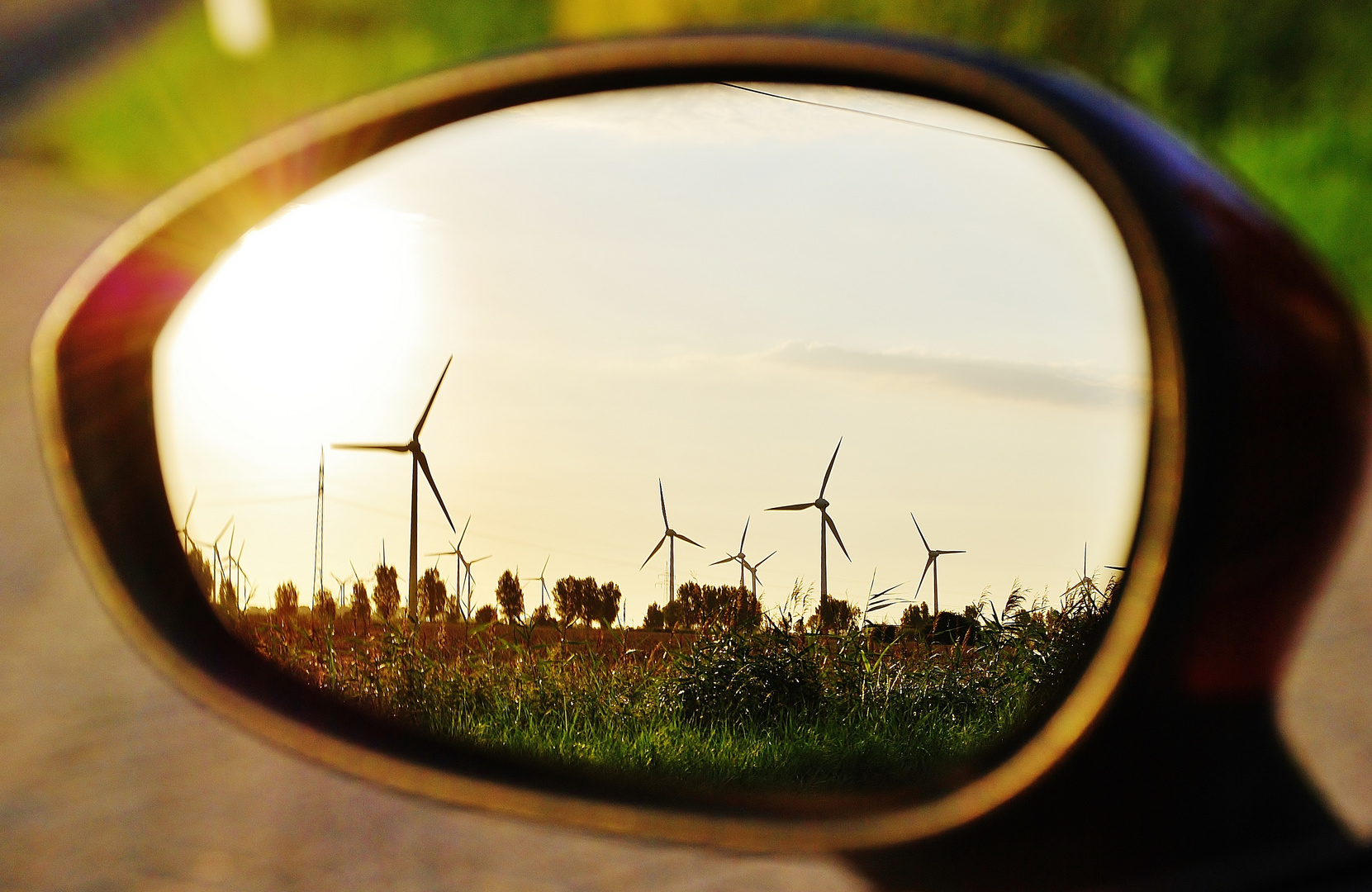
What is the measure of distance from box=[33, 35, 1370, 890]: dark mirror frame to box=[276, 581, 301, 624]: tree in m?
0.09

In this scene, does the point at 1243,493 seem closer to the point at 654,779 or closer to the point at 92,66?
the point at 654,779

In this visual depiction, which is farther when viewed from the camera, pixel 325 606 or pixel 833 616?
pixel 325 606

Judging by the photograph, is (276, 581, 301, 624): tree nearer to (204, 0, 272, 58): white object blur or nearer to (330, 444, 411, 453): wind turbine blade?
(330, 444, 411, 453): wind turbine blade

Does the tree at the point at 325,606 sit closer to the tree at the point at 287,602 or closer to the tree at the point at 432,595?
the tree at the point at 287,602

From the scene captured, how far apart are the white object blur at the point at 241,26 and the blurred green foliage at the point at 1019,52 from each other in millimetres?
395

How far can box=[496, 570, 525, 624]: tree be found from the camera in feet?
4.87

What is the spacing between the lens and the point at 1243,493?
108 centimetres

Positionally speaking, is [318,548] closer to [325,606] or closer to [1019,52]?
[325,606]

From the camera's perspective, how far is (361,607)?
1.61m

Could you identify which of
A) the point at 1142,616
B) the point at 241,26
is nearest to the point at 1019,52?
the point at 1142,616

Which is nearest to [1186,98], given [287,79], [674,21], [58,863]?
[674,21]

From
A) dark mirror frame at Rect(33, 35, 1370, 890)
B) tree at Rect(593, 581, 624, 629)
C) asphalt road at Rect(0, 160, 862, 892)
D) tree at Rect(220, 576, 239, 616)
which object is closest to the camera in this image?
dark mirror frame at Rect(33, 35, 1370, 890)

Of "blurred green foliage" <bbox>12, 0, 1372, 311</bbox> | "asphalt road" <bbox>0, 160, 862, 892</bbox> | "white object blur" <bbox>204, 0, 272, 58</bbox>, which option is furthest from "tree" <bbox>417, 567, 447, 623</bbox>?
"white object blur" <bbox>204, 0, 272, 58</bbox>

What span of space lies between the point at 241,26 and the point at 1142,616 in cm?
2285
